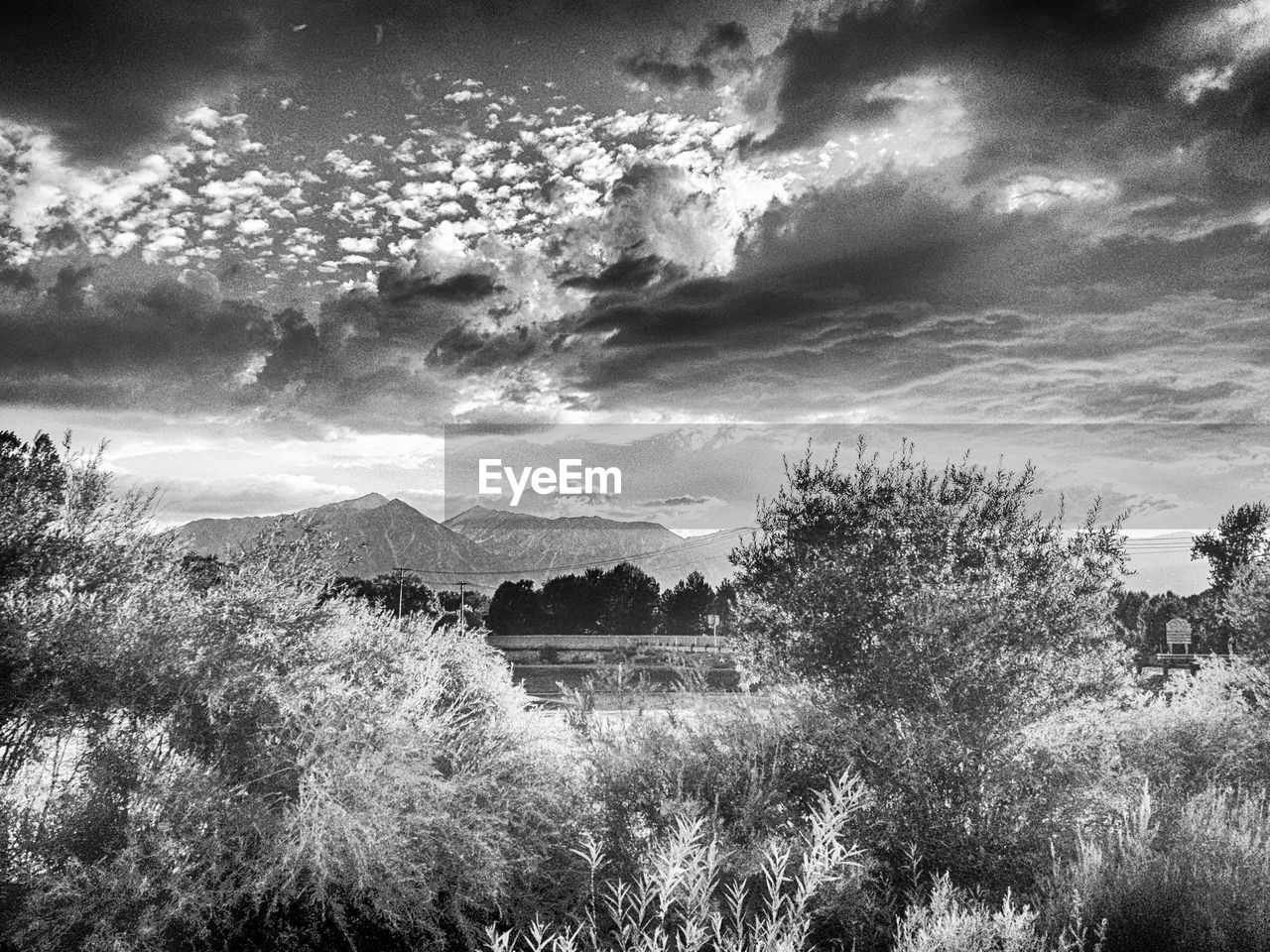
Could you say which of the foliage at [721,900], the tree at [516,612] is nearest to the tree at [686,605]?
the tree at [516,612]

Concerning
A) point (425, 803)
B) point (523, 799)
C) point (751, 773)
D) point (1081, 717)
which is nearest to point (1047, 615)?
point (1081, 717)

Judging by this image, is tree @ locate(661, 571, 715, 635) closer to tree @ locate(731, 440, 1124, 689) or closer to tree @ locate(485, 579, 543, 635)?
tree @ locate(485, 579, 543, 635)

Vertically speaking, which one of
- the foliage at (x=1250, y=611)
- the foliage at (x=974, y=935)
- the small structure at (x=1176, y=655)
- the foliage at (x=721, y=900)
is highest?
the foliage at (x=1250, y=611)

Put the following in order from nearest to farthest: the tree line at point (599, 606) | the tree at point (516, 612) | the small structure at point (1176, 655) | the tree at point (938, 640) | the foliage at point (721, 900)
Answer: the foliage at point (721, 900) < the tree at point (938, 640) < the small structure at point (1176, 655) < the tree line at point (599, 606) < the tree at point (516, 612)

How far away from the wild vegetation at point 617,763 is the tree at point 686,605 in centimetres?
5171

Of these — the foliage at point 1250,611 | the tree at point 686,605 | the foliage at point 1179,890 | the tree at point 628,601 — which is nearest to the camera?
the foliage at point 1179,890

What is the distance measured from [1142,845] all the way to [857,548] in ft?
12.9

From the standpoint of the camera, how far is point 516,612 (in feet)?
226

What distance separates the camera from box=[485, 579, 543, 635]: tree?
68.0 m

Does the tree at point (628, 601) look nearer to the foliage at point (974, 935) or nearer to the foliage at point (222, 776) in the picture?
the foliage at point (222, 776)

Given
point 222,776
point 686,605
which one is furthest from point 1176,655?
point 222,776

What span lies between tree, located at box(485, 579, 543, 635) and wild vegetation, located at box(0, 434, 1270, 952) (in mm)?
57232

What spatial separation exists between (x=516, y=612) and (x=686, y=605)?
12868 mm

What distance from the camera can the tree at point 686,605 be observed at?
64.1m
